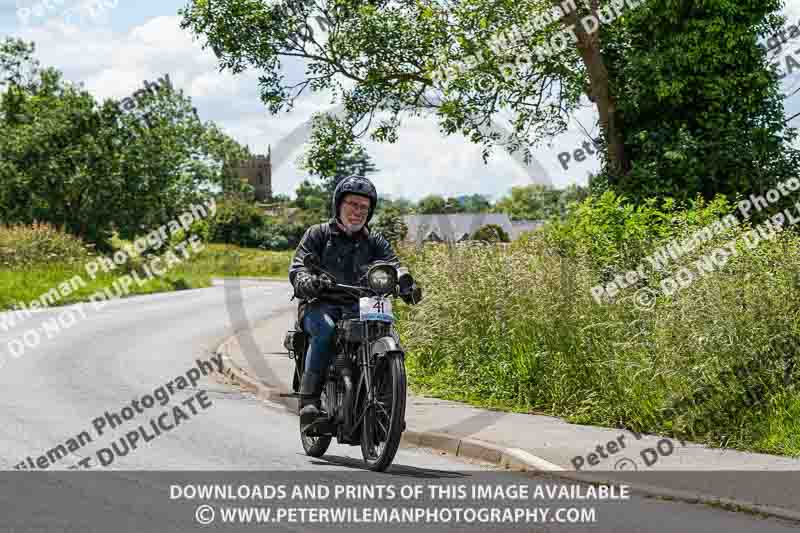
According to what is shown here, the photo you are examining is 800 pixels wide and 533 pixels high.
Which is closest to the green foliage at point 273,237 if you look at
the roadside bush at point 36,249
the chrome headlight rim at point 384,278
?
the roadside bush at point 36,249

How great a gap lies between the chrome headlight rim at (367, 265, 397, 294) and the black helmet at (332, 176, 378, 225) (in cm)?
67

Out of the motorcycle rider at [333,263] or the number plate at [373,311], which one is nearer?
the number plate at [373,311]

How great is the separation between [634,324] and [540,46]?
31.9 ft

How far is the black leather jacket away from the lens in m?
8.87

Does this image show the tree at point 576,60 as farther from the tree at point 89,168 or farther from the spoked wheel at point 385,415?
the tree at point 89,168

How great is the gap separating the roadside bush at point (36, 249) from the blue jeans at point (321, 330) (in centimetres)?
2816

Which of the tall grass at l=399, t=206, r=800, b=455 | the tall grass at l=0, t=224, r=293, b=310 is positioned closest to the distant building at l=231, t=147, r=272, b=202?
the tall grass at l=0, t=224, r=293, b=310

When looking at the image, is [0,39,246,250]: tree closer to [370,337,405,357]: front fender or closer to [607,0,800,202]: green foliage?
[607,0,800,202]: green foliage

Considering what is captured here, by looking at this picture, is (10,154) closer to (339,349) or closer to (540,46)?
(540,46)

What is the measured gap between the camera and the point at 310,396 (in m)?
8.85

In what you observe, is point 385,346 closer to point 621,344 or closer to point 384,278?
point 384,278

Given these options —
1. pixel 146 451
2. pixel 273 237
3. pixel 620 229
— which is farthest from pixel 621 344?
pixel 273 237

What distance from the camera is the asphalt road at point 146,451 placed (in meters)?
6.87

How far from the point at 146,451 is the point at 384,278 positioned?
2753 millimetres
